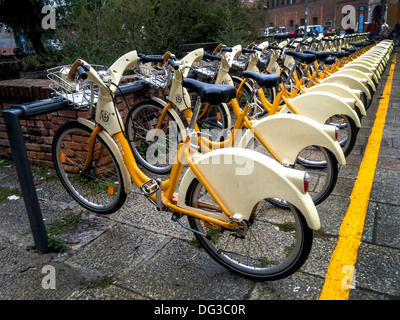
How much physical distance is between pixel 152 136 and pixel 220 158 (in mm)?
1987

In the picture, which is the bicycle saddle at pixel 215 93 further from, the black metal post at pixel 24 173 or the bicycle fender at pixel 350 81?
the bicycle fender at pixel 350 81

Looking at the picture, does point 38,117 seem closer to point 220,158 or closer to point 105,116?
point 105,116

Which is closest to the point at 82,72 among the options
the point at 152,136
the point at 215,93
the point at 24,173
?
the point at 24,173

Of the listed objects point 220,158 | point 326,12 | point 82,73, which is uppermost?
point 326,12

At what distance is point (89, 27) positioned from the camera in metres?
6.20

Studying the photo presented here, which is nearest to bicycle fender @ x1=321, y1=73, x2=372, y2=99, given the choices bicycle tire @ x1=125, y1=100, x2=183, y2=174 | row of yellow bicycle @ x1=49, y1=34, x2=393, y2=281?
row of yellow bicycle @ x1=49, y1=34, x2=393, y2=281

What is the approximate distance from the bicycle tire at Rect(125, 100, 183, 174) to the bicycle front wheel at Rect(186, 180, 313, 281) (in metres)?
1.49

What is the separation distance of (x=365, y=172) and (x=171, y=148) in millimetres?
2285

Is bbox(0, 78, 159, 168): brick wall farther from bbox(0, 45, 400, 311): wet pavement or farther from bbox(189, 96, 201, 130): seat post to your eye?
bbox(189, 96, 201, 130): seat post

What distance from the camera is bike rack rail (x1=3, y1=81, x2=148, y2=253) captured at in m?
2.40

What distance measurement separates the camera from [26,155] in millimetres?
2488

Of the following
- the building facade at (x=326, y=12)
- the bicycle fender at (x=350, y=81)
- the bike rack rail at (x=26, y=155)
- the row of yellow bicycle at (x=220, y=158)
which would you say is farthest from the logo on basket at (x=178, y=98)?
the building facade at (x=326, y=12)

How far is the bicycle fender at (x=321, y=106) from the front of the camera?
3541mm

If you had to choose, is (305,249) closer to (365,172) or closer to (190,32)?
(365,172)
